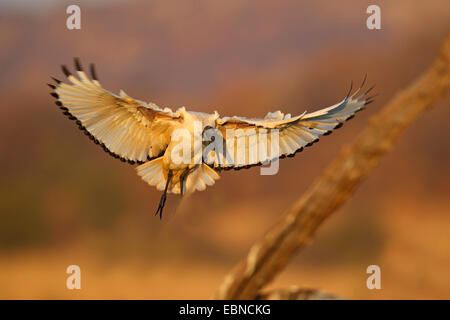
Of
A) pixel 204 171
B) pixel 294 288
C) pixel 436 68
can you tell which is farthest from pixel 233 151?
pixel 436 68

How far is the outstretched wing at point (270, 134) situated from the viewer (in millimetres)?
1780

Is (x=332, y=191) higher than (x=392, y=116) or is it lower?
lower

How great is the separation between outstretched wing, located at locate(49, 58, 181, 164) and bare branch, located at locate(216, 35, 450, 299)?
25.4 inches

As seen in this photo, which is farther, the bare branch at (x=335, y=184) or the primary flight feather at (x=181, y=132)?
the primary flight feather at (x=181, y=132)

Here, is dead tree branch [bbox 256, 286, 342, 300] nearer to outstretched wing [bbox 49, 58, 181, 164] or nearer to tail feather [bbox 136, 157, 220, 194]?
tail feather [bbox 136, 157, 220, 194]

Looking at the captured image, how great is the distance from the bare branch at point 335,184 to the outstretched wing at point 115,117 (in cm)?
65

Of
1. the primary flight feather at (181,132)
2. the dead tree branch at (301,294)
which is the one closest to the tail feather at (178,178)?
the primary flight feather at (181,132)

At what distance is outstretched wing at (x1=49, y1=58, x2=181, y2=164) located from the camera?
1705 millimetres

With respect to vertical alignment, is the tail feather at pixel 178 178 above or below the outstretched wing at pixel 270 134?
below

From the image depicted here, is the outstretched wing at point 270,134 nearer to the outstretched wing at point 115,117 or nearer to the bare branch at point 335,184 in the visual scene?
the outstretched wing at point 115,117

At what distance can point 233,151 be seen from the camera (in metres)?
1.91

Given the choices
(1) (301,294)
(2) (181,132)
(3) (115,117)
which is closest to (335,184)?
(1) (301,294)

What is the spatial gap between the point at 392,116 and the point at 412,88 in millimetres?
86
